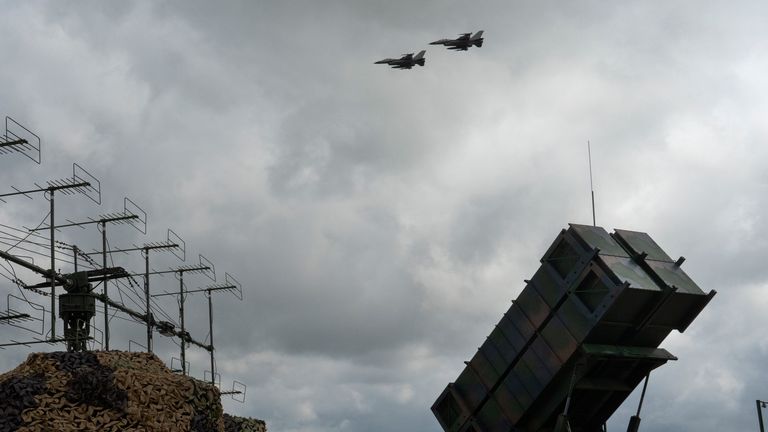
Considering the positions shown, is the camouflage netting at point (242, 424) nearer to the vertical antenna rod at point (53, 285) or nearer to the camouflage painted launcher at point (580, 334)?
the vertical antenna rod at point (53, 285)

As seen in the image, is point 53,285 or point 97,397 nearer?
point 97,397

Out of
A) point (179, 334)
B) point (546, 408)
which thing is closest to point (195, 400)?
point (546, 408)

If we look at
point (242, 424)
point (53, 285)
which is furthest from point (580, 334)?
point (242, 424)

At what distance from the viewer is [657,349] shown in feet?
62.5

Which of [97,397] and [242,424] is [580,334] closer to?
[97,397]

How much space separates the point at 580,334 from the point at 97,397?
38.1 feet

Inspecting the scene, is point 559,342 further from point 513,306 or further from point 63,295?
point 63,295

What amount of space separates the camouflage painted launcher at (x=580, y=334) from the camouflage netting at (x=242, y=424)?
53.7 feet

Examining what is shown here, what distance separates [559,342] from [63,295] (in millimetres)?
17530

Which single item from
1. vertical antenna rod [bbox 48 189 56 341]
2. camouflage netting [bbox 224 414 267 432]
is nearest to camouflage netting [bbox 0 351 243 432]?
vertical antenna rod [bbox 48 189 56 341]

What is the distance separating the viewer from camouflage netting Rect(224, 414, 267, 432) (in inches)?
1356

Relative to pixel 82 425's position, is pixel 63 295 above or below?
above

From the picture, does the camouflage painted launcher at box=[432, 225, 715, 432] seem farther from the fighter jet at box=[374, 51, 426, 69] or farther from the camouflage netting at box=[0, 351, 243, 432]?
the fighter jet at box=[374, 51, 426, 69]

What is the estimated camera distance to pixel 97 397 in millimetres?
22281
